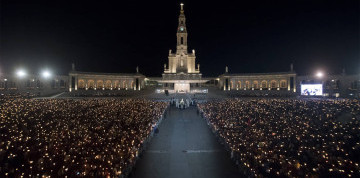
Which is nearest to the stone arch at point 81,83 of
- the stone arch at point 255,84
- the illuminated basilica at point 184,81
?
the illuminated basilica at point 184,81

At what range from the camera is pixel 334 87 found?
54188 mm

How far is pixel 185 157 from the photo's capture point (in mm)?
14781

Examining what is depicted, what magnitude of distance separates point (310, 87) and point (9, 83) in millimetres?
76171

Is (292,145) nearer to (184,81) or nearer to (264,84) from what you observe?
(184,81)

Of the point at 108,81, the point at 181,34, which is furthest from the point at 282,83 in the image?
the point at 108,81

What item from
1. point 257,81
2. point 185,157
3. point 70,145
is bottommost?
point 185,157

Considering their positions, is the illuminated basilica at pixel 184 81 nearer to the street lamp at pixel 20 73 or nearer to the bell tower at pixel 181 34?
the bell tower at pixel 181 34

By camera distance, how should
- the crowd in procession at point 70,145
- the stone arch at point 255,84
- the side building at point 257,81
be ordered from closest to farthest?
the crowd in procession at point 70,145
the side building at point 257,81
the stone arch at point 255,84

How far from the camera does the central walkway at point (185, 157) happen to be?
12.5m

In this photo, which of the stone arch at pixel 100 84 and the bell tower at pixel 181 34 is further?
the bell tower at pixel 181 34

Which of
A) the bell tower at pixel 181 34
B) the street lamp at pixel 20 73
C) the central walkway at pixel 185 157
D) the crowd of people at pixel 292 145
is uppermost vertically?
the bell tower at pixel 181 34

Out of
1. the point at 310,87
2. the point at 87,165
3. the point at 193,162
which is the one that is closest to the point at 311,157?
the point at 193,162

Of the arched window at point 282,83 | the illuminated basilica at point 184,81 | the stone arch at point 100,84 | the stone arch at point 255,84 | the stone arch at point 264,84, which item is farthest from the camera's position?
the stone arch at point 255,84

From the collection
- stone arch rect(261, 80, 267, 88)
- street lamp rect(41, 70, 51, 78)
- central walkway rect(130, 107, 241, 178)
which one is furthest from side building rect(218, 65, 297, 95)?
street lamp rect(41, 70, 51, 78)
